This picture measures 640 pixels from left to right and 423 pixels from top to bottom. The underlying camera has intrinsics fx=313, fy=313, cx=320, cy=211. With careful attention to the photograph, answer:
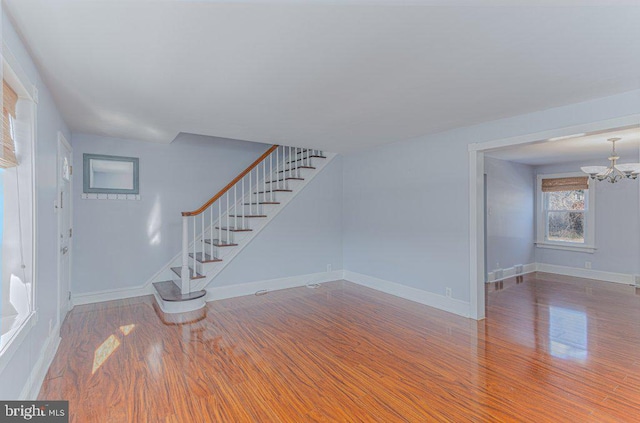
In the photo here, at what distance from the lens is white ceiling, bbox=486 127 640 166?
414 cm

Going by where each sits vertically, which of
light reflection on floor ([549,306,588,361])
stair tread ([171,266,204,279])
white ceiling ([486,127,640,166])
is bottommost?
light reflection on floor ([549,306,588,361])

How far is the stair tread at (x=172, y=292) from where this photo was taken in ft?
13.0

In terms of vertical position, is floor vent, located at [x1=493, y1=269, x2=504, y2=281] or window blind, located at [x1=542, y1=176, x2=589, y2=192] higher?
window blind, located at [x1=542, y1=176, x2=589, y2=192]

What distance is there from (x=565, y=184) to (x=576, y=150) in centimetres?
166

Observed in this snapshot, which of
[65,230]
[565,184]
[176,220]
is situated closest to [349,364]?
[65,230]

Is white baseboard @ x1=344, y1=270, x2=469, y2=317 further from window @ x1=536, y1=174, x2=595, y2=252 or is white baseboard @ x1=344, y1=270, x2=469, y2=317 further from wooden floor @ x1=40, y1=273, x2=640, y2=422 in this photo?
window @ x1=536, y1=174, x2=595, y2=252

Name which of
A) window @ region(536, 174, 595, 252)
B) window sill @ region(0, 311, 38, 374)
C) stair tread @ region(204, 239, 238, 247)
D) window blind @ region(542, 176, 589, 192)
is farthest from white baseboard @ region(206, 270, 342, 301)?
→ window blind @ region(542, 176, 589, 192)

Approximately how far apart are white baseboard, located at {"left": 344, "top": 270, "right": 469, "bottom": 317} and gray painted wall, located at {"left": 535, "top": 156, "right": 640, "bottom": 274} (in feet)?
13.0

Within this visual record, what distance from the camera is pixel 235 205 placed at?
4.83 m

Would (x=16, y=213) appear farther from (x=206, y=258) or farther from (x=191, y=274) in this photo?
(x=206, y=258)

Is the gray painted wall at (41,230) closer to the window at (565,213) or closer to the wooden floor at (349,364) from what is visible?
the wooden floor at (349,364)

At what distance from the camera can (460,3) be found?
1514 millimetres

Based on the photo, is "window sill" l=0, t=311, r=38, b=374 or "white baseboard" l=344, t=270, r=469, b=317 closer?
"window sill" l=0, t=311, r=38, b=374

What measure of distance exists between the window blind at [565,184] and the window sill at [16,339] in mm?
8145
